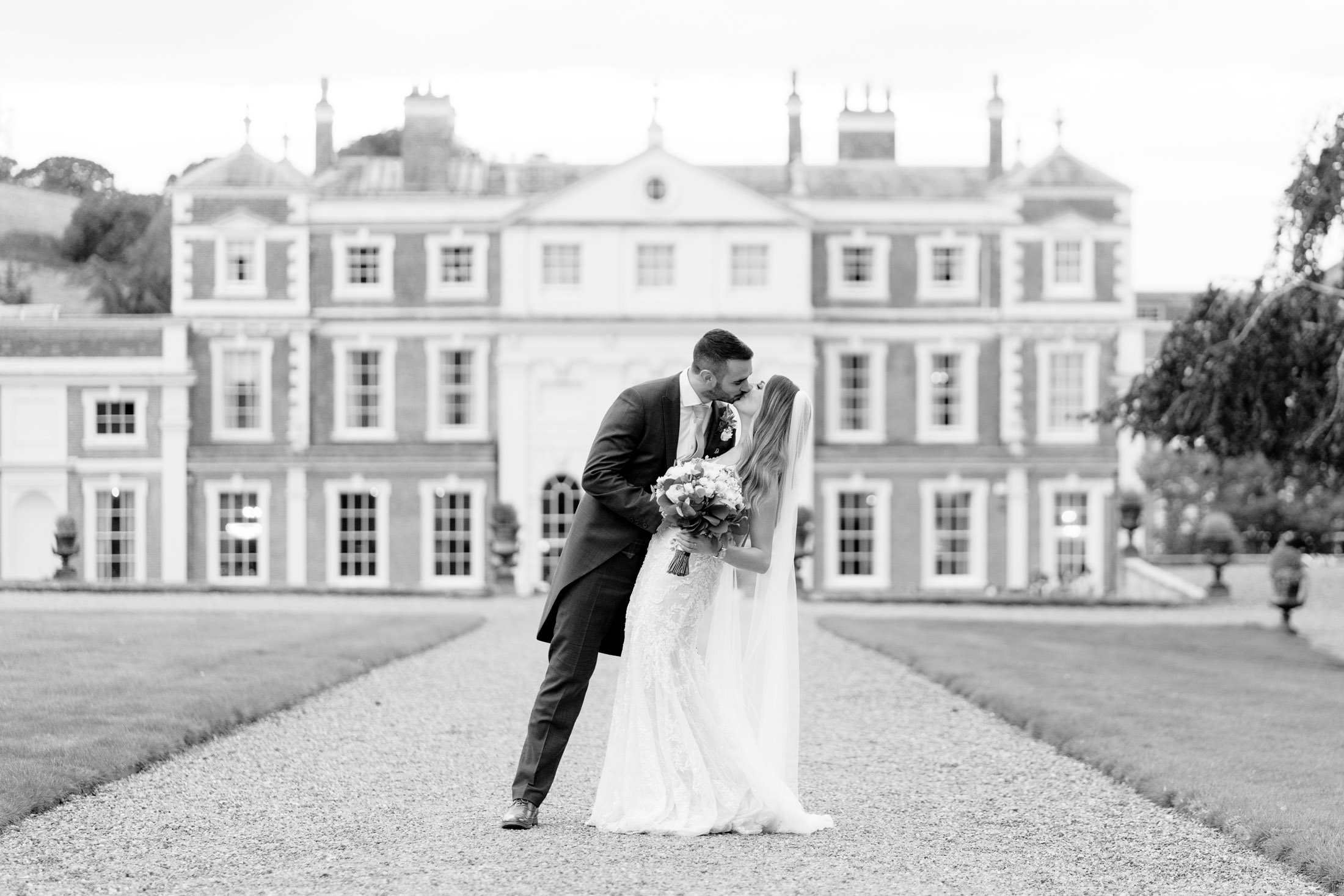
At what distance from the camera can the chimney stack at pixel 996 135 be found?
127ft

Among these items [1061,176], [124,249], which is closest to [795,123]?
[1061,176]

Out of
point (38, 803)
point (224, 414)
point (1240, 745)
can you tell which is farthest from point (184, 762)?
point (224, 414)

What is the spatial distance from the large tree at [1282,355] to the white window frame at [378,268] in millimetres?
20086

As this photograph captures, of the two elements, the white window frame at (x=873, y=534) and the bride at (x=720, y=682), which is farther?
the white window frame at (x=873, y=534)

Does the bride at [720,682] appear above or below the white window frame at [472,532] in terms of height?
above

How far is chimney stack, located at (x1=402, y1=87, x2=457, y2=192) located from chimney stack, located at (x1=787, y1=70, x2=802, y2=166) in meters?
7.10

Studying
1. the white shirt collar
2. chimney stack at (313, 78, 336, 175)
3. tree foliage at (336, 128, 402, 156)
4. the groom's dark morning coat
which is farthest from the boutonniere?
tree foliage at (336, 128, 402, 156)

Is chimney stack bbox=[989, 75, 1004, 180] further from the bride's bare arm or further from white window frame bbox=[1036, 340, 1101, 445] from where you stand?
the bride's bare arm

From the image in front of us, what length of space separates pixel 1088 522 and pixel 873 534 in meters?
4.22

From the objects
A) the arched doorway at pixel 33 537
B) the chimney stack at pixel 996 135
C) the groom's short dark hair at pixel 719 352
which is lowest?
the arched doorway at pixel 33 537

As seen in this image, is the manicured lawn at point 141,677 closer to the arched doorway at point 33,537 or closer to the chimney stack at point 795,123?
the arched doorway at point 33,537

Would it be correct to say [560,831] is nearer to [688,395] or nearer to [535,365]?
[688,395]

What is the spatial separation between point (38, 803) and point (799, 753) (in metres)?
3.94

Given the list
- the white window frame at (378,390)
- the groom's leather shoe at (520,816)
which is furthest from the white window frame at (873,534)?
the groom's leather shoe at (520,816)
